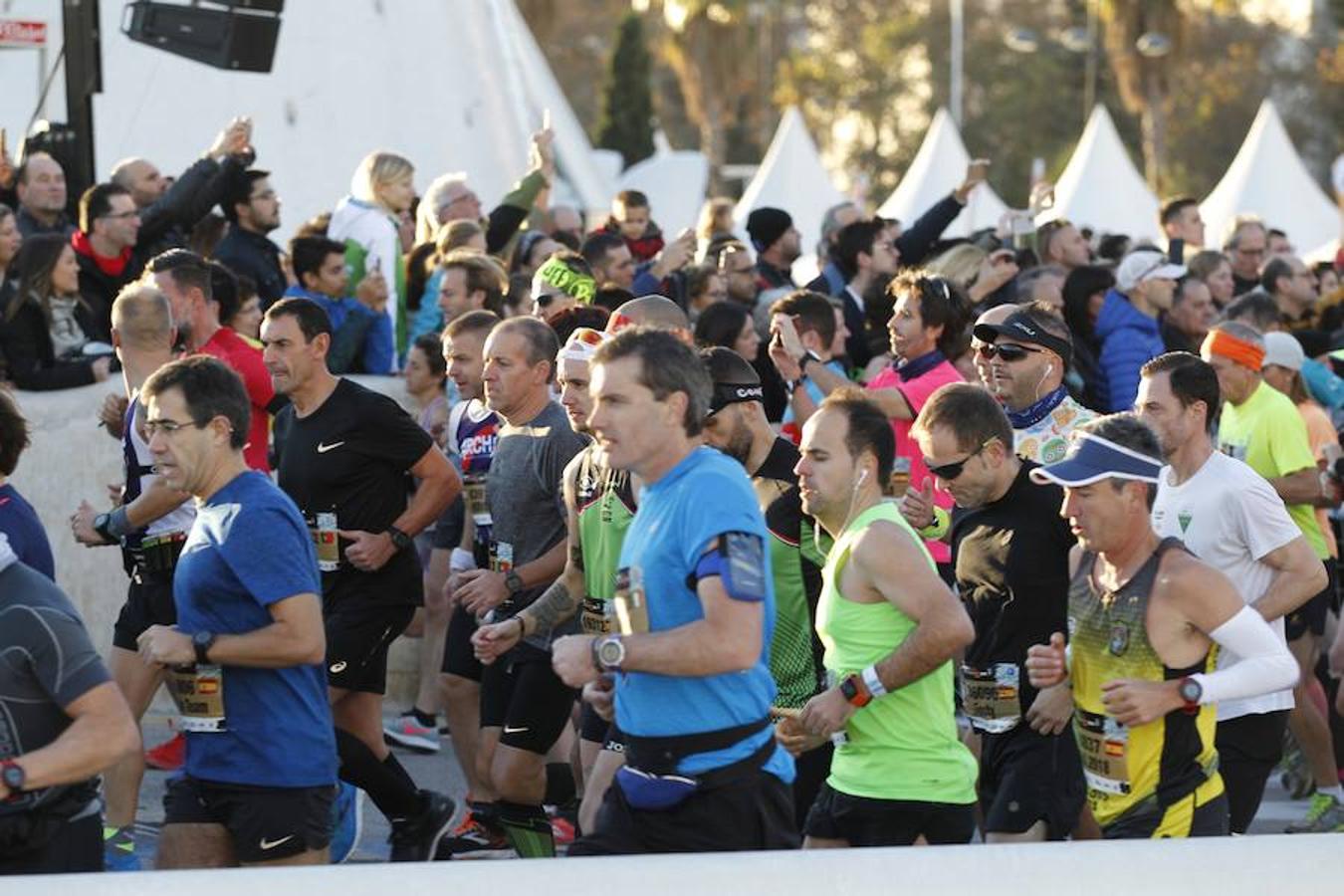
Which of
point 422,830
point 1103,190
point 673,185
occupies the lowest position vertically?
point 673,185

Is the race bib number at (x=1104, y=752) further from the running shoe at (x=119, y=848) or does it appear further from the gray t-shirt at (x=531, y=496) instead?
the running shoe at (x=119, y=848)

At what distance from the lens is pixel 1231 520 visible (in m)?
6.80

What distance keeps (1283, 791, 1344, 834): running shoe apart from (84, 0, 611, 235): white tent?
10079 millimetres

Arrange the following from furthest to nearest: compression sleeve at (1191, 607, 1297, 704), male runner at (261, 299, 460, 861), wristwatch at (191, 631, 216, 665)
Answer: male runner at (261, 299, 460, 861) < wristwatch at (191, 631, 216, 665) < compression sleeve at (1191, 607, 1297, 704)

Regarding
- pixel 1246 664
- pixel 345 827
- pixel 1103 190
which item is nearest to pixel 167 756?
pixel 345 827

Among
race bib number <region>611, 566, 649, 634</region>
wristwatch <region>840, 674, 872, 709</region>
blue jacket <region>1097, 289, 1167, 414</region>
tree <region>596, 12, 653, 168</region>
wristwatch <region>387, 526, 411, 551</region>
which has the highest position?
race bib number <region>611, 566, 649, 634</region>

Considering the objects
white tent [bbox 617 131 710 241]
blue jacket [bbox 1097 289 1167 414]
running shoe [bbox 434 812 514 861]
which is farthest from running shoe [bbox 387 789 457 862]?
white tent [bbox 617 131 710 241]

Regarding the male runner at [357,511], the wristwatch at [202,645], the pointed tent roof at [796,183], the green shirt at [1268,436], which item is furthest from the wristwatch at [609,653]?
the pointed tent roof at [796,183]

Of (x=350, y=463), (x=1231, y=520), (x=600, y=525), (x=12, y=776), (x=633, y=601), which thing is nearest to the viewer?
(x=12, y=776)

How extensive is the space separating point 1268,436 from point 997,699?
9.42 ft

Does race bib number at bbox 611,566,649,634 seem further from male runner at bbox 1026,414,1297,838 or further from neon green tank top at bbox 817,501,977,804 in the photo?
male runner at bbox 1026,414,1297,838

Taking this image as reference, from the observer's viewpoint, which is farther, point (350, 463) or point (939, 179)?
point (939, 179)

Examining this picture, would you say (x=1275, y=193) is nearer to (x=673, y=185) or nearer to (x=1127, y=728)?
(x=673, y=185)

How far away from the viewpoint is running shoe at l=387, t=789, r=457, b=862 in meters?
7.48
